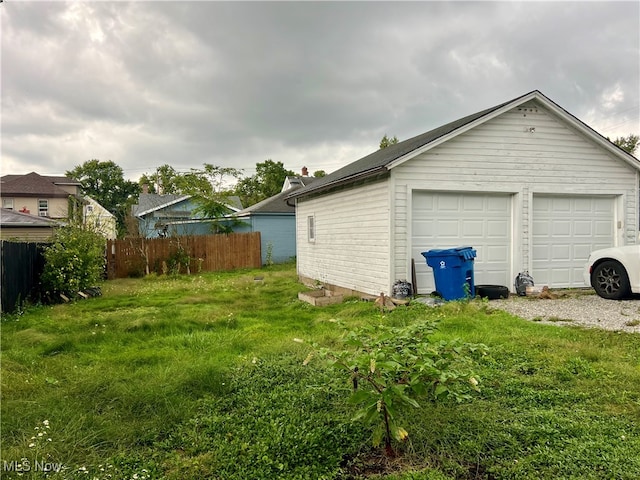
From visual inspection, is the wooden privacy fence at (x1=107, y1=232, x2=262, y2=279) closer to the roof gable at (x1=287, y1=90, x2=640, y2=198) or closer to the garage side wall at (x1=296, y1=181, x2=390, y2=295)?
the garage side wall at (x1=296, y1=181, x2=390, y2=295)

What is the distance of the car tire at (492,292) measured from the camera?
8.44 m

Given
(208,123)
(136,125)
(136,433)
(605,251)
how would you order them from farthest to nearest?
(208,123)
(136,125)
(605,251)
(136,433)

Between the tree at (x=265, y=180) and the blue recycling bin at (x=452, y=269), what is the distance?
40.0m

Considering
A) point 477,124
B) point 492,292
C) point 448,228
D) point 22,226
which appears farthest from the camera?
point 22,226

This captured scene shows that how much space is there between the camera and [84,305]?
373 inches

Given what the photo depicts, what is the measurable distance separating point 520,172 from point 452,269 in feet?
10.2

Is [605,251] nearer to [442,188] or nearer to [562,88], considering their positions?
[442,188]

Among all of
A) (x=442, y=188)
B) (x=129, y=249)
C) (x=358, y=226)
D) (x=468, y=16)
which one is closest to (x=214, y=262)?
(x=129, y=249)

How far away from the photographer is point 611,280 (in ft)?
25.8

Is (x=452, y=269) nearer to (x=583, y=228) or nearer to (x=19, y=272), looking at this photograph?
(x=583, y=228)

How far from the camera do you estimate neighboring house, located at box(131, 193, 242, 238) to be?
2256 cm

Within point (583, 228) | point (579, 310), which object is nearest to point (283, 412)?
point (579, 310)

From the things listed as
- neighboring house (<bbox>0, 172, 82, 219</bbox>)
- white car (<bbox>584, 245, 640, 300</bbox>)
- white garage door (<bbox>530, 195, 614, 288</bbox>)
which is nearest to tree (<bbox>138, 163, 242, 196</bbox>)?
neighboring house (<bbox>0, 172, 82, 219</bbox>)

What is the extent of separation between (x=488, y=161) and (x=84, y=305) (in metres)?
9.87
